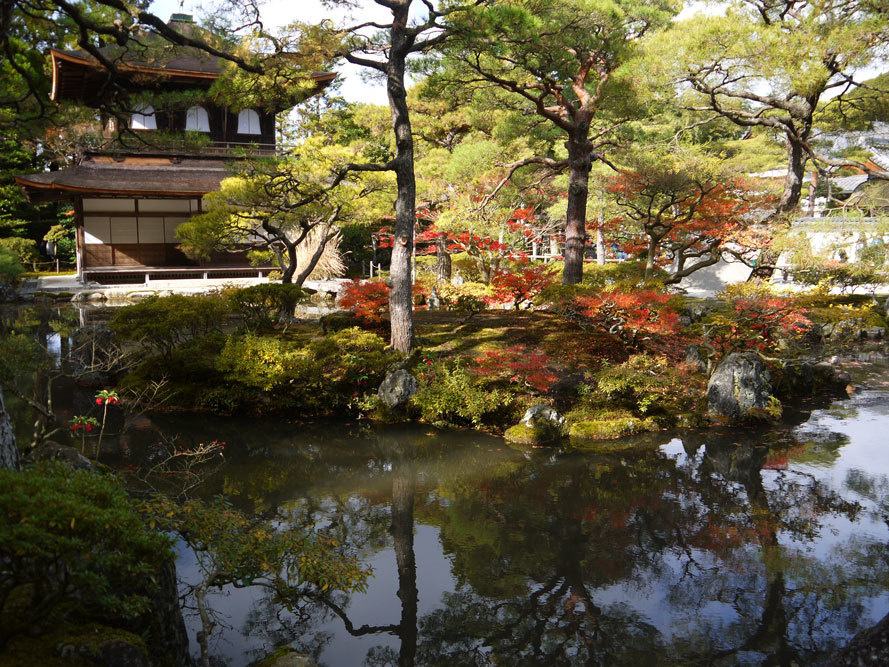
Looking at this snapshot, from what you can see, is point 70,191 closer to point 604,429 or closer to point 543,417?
point 543,417

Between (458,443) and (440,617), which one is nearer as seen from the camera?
(440,617)

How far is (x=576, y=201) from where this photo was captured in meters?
13.3

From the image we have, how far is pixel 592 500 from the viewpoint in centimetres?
694

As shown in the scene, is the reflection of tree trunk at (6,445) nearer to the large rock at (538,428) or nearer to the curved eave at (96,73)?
the large rock at (538,428)

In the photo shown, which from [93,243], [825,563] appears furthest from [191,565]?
[93,243]

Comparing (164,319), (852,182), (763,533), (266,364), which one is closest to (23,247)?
(164,319)

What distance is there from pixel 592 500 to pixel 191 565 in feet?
13.7

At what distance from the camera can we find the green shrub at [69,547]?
2676 mm

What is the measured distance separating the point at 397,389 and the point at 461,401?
1.05 m

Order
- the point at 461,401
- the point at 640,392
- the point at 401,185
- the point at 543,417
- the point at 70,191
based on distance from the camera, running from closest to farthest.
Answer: the point at 543,417
the point at 461,401
the point at 640,392
the point at 401,185
the point at 70,191

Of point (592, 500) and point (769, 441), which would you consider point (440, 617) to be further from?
point (769, 441)

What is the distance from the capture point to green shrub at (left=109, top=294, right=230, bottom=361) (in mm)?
9773

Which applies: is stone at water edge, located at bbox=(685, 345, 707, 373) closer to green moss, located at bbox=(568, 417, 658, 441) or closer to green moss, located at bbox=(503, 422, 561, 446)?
green moss, located at bbox=(568, 417, 658, 441)

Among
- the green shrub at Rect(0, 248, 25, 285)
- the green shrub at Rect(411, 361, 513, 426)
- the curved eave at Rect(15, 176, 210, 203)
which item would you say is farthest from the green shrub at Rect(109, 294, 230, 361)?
the curved eave at Rect(15, 176, 210, 203)
